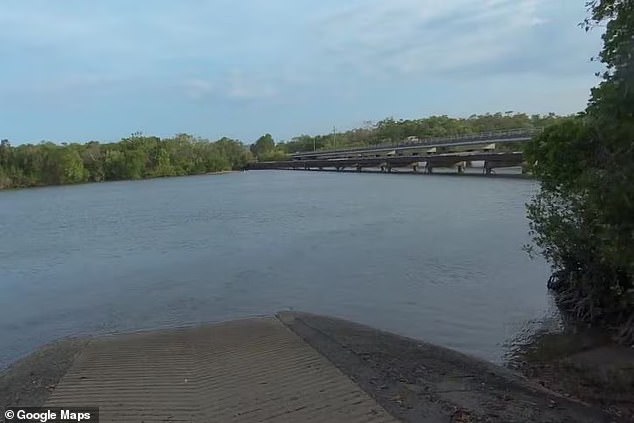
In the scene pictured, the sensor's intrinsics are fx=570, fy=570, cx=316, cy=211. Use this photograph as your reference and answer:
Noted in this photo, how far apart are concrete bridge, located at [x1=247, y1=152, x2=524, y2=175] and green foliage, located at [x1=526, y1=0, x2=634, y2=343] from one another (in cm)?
4797

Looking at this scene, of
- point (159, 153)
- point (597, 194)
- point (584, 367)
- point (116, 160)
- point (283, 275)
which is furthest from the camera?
point (159, 153)

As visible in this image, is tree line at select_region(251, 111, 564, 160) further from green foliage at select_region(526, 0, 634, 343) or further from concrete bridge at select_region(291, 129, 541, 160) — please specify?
green foliage at select_region(526, 0, 634, 343)

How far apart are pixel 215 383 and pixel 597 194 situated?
5.38m

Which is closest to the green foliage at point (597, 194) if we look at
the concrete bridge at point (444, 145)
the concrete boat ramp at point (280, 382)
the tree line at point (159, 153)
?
the concrete boat ramp at point (280, 382)

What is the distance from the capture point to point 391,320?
13.5 meters

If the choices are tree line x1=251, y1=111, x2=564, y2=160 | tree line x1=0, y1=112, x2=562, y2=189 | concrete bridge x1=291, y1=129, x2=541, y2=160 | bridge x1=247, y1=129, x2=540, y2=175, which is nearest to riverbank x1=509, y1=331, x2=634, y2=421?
bridge x1=247, y1=129, x2=540, y2=175

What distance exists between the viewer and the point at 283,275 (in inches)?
779

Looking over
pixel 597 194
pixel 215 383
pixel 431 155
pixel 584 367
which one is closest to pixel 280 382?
pixel 215 383

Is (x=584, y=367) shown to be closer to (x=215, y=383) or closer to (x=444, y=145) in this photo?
(x=215, y=383)

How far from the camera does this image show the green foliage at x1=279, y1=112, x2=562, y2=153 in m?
138

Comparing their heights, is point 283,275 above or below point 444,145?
below

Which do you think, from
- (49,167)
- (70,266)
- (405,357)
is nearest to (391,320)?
(405,357)

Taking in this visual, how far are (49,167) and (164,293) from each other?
114966mm

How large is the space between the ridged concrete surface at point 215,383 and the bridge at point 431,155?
59270mm
